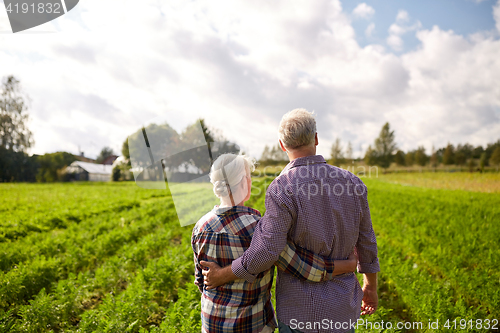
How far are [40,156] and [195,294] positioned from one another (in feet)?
155

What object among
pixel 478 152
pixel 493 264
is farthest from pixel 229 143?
pixel 478 152

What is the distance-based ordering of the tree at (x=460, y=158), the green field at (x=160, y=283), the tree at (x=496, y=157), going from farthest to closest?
the tree at (x=460, y=158), the tree at (x=496, y=157), the green field at (x=160, y=283)

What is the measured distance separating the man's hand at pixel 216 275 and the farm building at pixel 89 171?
49573 millimetres

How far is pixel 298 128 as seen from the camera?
1.58 metres

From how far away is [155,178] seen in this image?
2500 millimetres

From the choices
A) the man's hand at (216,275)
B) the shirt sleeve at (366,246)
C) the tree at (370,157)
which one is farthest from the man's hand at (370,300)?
the tree at (370,157)

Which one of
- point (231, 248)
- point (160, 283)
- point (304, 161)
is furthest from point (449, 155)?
point (231, 248)

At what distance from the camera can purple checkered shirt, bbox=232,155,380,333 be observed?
1481mm

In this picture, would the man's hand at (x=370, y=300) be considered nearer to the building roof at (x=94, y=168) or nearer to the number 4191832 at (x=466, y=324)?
the number 4191832 at (x=466, y=324)

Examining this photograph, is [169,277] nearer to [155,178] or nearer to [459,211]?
[155,178]

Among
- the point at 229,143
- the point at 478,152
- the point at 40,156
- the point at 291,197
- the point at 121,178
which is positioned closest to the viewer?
the point at 291,197

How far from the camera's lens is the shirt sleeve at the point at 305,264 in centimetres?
150

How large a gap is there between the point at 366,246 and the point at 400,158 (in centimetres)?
6223

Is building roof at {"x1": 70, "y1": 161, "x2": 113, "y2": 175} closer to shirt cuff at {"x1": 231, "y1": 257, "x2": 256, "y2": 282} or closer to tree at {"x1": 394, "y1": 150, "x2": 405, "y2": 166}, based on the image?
shirt cuff at {"x1": 231, "y1": 257, "x2": 256, "y2": 282}
